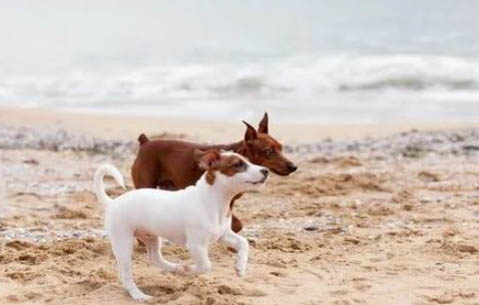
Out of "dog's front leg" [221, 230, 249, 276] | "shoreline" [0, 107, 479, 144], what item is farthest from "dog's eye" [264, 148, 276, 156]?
"shoreline" [0, 107, 479, 144]

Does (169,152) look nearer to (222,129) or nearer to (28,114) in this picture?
(222,129)

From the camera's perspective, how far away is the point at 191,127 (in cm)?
1612

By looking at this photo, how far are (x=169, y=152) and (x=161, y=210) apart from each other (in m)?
1.46

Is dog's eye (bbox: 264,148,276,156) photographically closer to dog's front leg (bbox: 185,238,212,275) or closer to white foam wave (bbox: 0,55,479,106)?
dog's front leg (bbox: 185,238,212,275)

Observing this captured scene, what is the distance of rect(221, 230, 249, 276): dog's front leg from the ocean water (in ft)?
36.5

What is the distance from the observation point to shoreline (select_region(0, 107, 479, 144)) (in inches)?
596

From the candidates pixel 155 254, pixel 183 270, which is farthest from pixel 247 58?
pixel 183 270

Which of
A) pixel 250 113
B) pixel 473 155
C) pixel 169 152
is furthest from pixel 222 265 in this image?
pixel 250 113

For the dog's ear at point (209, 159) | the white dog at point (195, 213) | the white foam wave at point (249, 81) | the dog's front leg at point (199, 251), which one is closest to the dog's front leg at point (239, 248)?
the white dog at point (195, 213)

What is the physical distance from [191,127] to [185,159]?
854 centimetres

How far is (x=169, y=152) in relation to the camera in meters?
7.76

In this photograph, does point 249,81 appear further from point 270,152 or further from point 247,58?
point 270,152

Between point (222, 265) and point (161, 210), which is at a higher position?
point (161, 210)

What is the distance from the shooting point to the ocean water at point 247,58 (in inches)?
786
